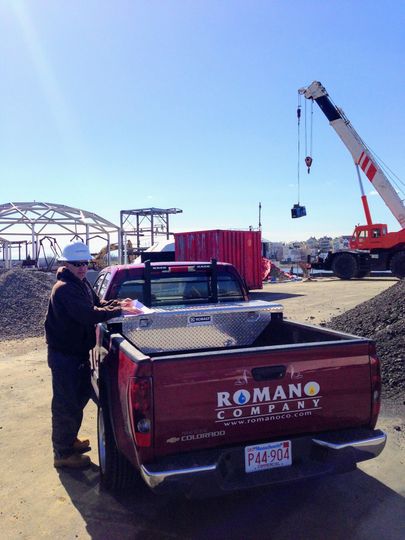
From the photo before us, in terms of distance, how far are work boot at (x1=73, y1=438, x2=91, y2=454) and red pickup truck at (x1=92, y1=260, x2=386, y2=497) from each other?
0.63m

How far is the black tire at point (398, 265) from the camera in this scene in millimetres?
21062

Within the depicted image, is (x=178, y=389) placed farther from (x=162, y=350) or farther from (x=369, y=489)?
(x=369, y=489)

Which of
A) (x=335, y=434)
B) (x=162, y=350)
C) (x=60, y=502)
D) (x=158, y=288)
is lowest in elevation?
(x=60, y=502)

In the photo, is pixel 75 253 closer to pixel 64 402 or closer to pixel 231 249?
pixel 64 402

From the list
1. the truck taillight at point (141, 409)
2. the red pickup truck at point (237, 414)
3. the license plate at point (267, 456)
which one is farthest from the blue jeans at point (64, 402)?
the license plate at point (267, 456)

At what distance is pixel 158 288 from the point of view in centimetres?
579

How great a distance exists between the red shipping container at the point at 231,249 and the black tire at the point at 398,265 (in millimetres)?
6238

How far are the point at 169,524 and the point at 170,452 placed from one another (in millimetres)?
735

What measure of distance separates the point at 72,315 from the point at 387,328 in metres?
5.05

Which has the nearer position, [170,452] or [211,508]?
[170,452]

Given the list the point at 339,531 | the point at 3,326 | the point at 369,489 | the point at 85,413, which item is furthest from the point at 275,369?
the point at 3,326

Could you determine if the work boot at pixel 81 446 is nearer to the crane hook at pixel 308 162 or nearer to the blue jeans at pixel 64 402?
the blue jeans at pixel 64 402

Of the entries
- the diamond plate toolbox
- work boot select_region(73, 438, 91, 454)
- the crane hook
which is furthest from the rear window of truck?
the crane hook

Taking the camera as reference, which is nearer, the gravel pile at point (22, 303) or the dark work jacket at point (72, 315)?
the dark work jacket at point (72, 315)
